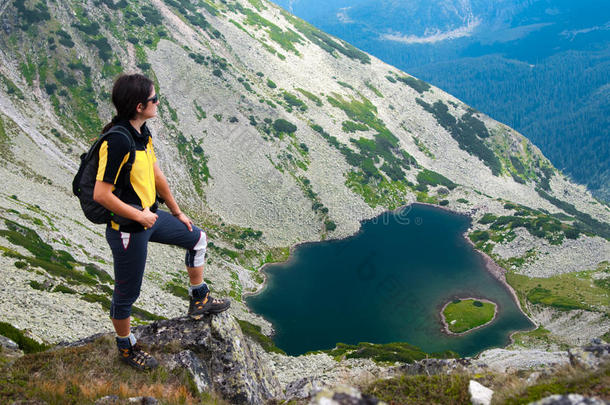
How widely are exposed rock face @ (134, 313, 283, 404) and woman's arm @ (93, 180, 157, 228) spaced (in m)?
3.94

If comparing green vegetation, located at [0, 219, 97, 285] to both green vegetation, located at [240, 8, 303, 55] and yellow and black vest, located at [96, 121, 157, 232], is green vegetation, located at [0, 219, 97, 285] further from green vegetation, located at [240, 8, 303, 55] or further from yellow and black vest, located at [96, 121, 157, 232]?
green vegetation, located at [240, 8, 303, 55]

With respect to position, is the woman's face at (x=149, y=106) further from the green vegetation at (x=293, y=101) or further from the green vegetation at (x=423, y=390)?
the green vegetation at (x=293, y=101)

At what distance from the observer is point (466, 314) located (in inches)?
2274

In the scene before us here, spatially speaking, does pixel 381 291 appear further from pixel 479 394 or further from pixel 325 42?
pixel 325 42

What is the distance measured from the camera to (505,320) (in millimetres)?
59125

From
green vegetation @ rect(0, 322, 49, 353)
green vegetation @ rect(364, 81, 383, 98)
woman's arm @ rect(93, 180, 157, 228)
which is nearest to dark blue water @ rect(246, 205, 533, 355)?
green vegetation @ rect(0, 322, 49, 353)

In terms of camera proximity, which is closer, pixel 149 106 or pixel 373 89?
pixel 149 106

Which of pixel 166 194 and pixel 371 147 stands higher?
pixel 371 147

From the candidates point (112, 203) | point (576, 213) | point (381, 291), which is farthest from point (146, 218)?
point (576, 213)

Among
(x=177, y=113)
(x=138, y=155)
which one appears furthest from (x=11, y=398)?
(x=177, y=113)

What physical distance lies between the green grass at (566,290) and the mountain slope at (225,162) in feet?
1.96

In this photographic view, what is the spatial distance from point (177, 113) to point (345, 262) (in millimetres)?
50231

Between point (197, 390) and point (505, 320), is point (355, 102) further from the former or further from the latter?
point (197, 390)

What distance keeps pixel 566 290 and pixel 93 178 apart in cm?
7791
